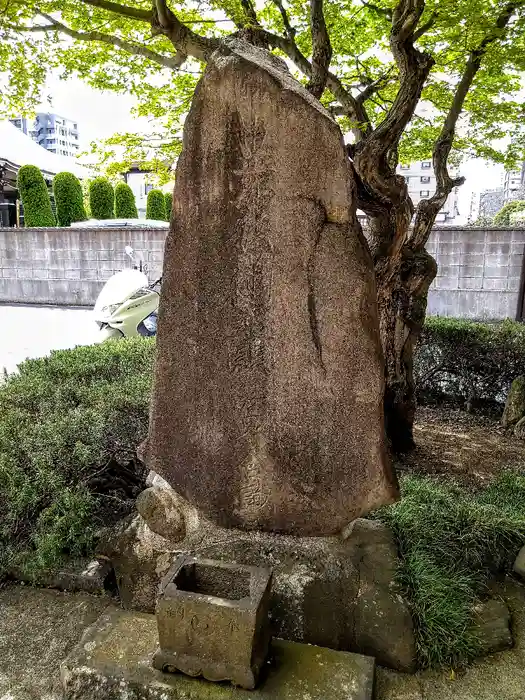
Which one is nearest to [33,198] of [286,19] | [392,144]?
→ [286,19]

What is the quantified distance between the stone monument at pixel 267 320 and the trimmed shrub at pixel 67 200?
16.7 metres

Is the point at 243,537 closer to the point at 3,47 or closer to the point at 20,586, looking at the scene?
the point at 20,586

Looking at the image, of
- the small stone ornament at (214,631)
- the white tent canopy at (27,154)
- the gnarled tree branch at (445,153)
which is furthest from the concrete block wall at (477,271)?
the white tent canopy at (27,154)

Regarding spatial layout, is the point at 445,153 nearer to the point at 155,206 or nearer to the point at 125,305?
the point at 125,305

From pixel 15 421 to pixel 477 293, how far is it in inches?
365

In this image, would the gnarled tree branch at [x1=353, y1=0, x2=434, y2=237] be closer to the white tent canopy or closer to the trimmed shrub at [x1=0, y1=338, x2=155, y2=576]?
the trimmed shrub at [x1=0, y1=338, x2=155, y2=576]

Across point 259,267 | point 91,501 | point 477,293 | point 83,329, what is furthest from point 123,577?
point 477,293

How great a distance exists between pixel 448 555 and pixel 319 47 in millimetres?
3817

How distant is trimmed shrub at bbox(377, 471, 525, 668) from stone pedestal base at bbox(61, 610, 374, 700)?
34 centimetres

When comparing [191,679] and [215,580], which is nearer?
[191,679]

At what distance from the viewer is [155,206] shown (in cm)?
1891

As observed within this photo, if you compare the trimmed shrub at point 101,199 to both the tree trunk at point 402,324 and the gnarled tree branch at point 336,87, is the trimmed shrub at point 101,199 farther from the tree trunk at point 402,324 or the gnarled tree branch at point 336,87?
the tree trunk at point 402,324

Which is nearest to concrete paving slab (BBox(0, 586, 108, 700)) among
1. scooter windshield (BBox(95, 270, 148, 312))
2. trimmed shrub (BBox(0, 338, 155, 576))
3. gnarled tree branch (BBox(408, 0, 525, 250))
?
trimmed shrub (BBox(0, 338, 155, 576))

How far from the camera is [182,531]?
231cm
